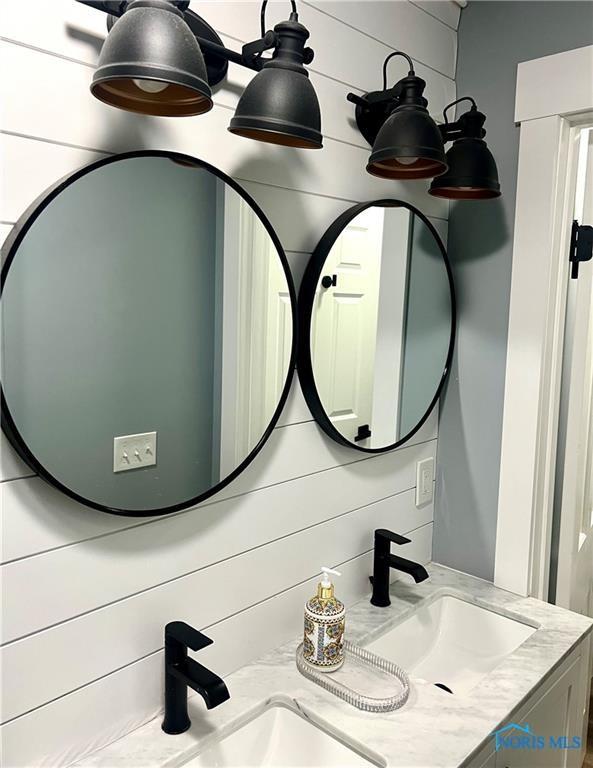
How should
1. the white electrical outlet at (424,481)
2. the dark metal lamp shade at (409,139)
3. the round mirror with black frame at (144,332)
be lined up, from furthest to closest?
1. the white electrical outlet at (424,481)
2. the dark metal lamp shade at (409,139)
3. the round mirror with black frame at (144,332)

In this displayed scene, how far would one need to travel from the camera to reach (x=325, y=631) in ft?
3.98

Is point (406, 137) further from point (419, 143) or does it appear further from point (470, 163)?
point (470, 163)

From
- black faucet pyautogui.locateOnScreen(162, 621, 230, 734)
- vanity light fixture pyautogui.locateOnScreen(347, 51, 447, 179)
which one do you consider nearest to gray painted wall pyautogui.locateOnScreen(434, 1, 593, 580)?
vanity light fixture pyautogui.locateOnScreen(347, 51, 447, 179)

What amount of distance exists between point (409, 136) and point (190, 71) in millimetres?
495

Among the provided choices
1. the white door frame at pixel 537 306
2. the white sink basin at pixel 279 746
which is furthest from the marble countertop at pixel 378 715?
the white door frame at pixel 537 306

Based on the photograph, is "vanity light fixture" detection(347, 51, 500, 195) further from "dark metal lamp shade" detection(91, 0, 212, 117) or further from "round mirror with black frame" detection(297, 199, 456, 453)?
"dark metal lamp shade" detection(91, 0, 212, 117)

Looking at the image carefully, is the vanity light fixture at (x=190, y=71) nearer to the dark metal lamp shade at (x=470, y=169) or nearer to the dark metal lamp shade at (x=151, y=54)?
the dark metal lamp shade at (x=151, y=54)

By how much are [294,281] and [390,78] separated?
562mm

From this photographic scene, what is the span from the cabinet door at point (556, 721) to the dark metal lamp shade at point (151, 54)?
3.98 ft

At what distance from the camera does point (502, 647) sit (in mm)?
1491

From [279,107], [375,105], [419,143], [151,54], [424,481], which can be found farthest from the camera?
[424,481]

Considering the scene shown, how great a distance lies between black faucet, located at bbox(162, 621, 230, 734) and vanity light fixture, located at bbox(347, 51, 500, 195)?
89cm

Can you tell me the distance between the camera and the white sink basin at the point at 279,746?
1.06 m

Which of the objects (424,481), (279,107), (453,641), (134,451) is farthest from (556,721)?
(279,107)
